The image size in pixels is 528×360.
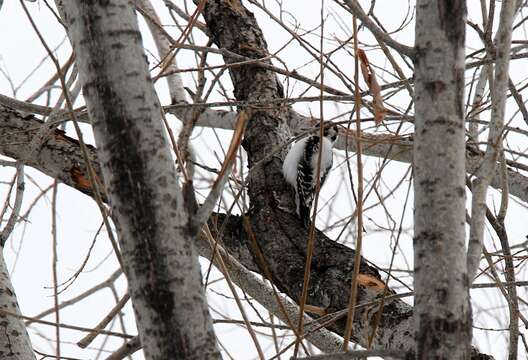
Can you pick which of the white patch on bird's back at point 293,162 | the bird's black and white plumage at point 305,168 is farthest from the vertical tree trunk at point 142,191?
the white patch on bird's back at point 293,162

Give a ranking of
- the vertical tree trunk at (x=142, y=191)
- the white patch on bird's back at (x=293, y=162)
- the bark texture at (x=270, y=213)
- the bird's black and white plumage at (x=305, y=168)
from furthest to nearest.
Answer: the white patch on bird's back at (x=293, y=162) < the bird's black and white plumage at (x=305, y=168) < the bark texture at (x=270, y=213) < the vertical tree trunk at (x=142, y=191)

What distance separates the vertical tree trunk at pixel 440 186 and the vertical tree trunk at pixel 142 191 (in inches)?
14.7

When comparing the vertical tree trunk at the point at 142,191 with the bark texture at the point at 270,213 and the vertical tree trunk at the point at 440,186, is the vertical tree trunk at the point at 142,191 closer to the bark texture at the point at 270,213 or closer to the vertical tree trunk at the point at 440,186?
the vertical tree trunk at the point at 440,186

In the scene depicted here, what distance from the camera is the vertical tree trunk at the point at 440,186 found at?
1.28 metres

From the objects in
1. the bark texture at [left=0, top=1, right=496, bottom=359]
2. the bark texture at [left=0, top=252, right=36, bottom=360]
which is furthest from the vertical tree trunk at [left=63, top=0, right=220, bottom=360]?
the bark texture at [left=0, top=1, right=496, bottom=359]

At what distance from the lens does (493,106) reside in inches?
62.8

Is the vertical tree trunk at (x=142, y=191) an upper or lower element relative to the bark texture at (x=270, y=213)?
lower

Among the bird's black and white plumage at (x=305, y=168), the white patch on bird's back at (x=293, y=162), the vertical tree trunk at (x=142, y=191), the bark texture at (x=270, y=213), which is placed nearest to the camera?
the vertical tree trunk at (x=142, y=191)

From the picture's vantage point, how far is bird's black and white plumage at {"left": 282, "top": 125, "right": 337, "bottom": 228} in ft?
11.7

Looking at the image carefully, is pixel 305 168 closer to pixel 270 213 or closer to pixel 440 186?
pixel 270 213

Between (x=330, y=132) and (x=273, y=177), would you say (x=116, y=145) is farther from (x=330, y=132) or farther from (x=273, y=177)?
(x=330, y=132)

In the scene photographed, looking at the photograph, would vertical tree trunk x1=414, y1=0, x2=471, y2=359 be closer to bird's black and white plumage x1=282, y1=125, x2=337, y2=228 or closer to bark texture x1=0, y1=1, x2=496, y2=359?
bark texture x1=0, y1=1, x2=496, y2=359

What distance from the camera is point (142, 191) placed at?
1.27m

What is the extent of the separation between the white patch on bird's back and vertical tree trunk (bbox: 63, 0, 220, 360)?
90.1 inches
